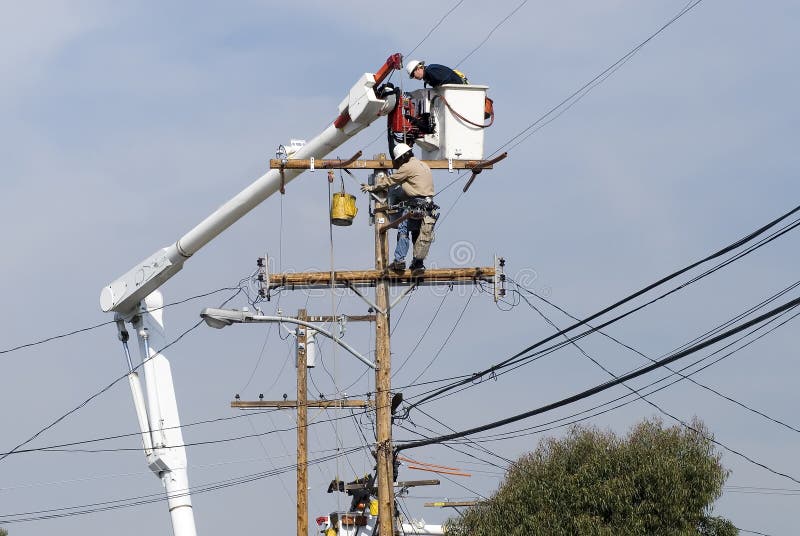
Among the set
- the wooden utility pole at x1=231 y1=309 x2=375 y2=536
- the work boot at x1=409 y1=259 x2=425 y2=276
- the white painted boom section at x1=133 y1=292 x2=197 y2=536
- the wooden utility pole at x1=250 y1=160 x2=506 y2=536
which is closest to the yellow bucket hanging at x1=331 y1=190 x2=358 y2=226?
the wooden utility pole at x1=250 y1=160 x2=506 y2=536

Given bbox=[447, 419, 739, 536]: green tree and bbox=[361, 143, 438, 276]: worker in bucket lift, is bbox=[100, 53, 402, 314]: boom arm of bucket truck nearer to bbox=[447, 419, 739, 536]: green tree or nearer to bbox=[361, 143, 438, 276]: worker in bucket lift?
bbox=[361, 143, 438, 276]: worker in bucket lift

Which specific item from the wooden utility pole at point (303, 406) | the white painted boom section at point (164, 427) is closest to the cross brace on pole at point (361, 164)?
the white painted boom section at point (164, 427)

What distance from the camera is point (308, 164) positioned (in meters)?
20.6

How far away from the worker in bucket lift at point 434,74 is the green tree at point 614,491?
8505mm

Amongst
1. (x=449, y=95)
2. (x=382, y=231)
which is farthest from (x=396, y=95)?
(x=382, y=231)

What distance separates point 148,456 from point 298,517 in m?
8.65

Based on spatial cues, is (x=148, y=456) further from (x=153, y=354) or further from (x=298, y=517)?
(x=298, y=517)

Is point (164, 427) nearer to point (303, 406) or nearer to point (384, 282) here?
point (384, 282)

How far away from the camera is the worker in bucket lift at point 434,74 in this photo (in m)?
20.2

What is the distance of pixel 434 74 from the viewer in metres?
20.2

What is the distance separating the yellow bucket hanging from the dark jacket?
2080 millimetres

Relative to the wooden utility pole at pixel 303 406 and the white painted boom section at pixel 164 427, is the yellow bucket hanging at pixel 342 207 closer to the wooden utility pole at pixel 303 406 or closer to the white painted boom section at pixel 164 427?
the white painted boom section at pixel 164 427

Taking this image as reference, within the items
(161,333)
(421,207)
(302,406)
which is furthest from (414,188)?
(302,406)

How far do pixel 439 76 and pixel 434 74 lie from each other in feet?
0.26
